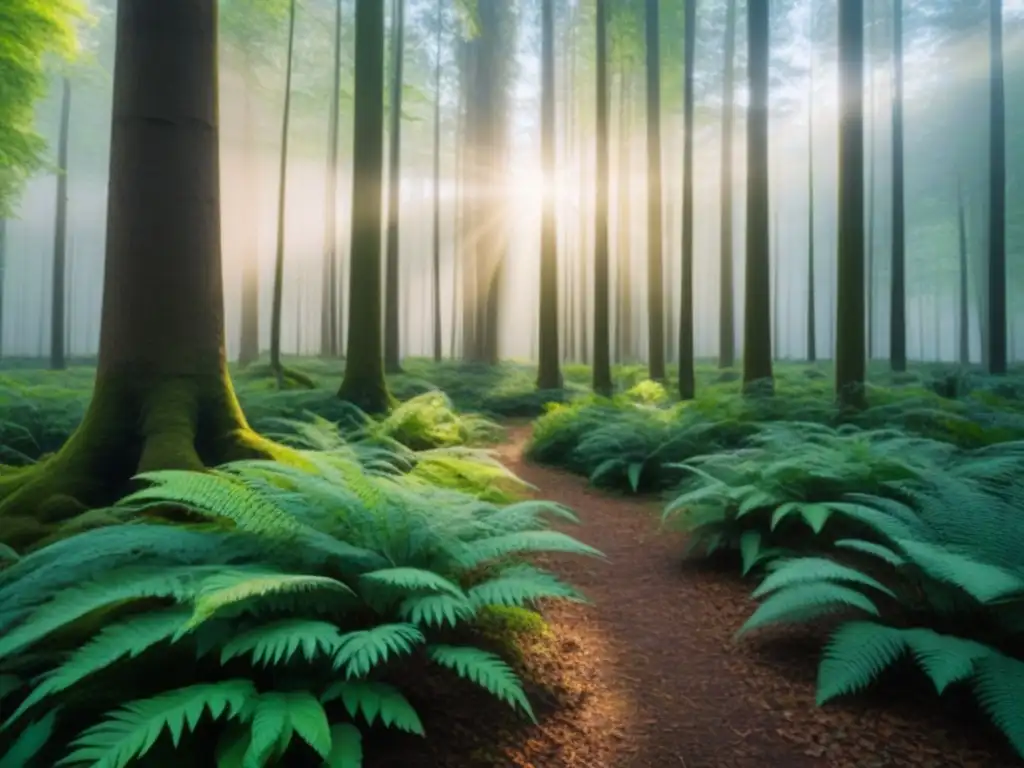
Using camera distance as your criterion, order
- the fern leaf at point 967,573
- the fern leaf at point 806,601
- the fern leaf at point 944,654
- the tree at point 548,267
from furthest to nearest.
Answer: the tree at point 548,267
the fern leaf at point 806,601
the fern leaf at point 967,573
the fern leaf at point 944,654

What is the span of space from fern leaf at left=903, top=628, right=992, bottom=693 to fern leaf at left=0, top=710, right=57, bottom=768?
10.1ft

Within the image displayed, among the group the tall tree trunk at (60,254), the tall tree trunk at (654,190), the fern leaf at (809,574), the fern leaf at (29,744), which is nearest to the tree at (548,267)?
the tall tree trunk at (654,190)

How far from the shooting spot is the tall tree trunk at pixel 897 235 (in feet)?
54.7

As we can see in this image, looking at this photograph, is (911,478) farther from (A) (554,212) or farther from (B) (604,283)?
(A) (554,212)

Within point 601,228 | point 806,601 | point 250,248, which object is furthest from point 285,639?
point 250,248

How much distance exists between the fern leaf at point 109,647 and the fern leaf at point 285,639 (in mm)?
224

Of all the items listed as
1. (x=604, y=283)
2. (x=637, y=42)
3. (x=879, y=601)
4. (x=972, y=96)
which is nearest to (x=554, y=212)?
(x=604, y=283)

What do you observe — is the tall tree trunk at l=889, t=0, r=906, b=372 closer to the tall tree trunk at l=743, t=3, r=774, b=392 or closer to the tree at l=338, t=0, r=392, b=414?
the tall tree trunk at l=743, t=3, r=774, b=392

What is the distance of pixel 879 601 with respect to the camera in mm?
3348

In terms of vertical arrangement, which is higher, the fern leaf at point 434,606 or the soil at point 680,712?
the fern leaf at point 434,606

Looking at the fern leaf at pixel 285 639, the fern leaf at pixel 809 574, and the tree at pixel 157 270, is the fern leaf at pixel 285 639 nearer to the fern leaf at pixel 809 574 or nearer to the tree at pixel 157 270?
the fern leaf at pixel 809 574

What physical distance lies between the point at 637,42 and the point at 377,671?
17.8m

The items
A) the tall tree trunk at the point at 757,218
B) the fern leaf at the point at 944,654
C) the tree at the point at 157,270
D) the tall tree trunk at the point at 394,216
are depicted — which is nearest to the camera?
the fern leaf at the point at 944,654

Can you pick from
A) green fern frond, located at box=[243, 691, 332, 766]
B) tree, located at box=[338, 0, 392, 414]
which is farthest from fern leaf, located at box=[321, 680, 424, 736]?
tree, located at box=[338, 0, 392, 414]
